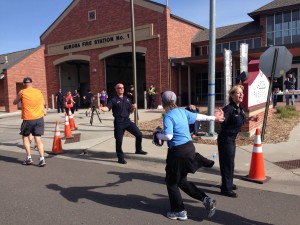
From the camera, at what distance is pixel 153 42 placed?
864 inches

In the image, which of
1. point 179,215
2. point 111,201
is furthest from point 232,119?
point 111,201

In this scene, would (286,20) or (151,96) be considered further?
(286,20)

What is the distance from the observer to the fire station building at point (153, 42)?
21.7 meters

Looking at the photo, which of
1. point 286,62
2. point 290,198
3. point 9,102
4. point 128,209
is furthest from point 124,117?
point 9,102

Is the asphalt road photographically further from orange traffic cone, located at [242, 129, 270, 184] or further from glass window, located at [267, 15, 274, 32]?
glass window, located at [267, 15, 274, 32]

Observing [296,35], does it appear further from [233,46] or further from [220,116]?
[220,116]

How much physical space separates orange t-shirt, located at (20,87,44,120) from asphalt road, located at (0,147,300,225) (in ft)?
4.06

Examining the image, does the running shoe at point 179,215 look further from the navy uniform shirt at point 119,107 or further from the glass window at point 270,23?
the glass window at point 270,23

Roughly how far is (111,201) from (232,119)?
2179mm

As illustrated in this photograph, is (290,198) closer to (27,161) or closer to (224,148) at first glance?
(224,148)

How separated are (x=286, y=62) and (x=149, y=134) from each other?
468 cm

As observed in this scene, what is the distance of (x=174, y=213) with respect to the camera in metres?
3.93

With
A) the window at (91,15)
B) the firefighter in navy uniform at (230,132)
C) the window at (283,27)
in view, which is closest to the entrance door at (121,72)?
the window at (91,15)

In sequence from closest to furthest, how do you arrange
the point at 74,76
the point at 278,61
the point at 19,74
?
the point at 278,61 < the point at 19,74 < the point at 74,76
